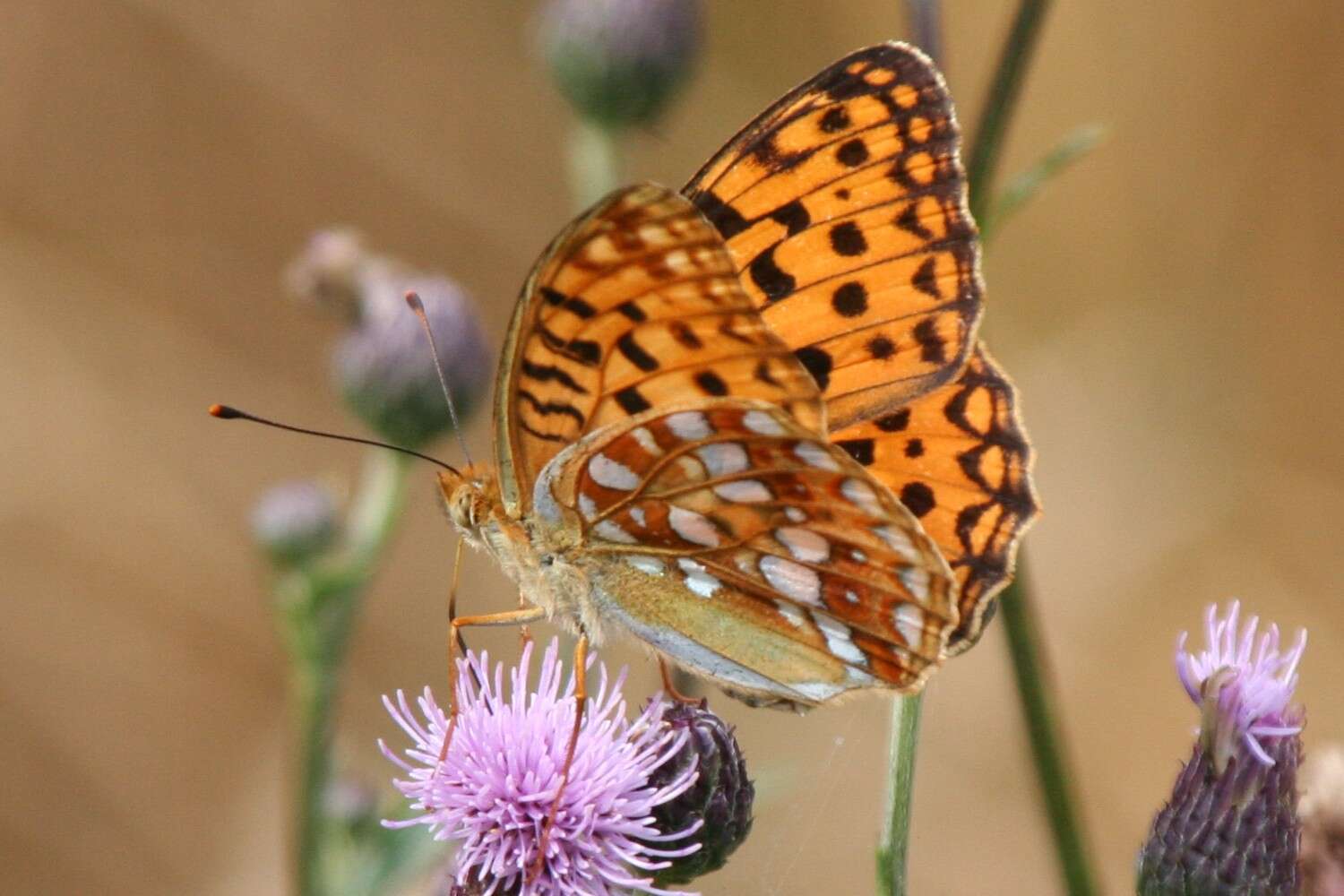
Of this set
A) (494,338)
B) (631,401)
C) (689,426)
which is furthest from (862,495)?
(494,338)

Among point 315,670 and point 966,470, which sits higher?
point 966,470

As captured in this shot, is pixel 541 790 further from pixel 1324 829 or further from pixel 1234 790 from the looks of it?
pixel 1324 829

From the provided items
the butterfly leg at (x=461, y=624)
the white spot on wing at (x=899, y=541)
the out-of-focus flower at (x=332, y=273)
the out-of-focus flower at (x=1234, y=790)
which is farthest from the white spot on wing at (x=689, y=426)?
the out-of-focus flower at (x=332, y=273)

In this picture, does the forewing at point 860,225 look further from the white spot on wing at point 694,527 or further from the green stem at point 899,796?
the green stem at point 899,796

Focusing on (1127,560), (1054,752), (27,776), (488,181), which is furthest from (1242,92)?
(27,776)

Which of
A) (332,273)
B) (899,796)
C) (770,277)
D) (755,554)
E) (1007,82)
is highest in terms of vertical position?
(332,273)

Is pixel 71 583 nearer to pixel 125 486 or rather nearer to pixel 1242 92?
pixel 125 486

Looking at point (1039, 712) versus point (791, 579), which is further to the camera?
point (1039, 712)

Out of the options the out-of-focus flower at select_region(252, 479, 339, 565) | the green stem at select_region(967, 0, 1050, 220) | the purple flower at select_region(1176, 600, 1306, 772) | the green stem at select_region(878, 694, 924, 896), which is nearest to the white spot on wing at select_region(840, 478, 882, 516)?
the green stem at select_region(878, 694, 924, 896)
